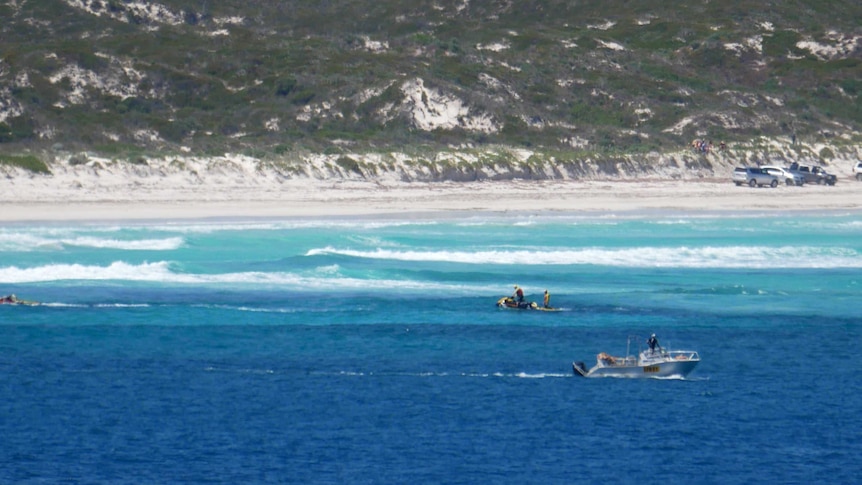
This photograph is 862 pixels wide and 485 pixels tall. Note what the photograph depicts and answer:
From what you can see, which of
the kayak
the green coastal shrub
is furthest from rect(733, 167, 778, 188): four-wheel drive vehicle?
the kayak

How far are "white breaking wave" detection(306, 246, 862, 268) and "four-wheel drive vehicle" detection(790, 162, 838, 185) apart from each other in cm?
2297

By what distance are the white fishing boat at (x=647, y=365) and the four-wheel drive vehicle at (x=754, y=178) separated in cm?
3987

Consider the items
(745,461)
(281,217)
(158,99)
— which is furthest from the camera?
(158,99)

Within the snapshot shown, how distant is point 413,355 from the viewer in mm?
29641

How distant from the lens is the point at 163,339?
31.0 m

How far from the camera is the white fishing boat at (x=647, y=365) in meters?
28.1

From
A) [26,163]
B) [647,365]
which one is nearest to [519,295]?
[647,365]

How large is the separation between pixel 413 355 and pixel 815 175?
44.0 m

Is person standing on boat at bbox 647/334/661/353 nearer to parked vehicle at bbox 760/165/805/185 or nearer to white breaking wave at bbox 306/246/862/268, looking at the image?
white breaking wave at bbox 306/246/862/268

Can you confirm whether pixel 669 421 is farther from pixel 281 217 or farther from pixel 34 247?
pixel 281 217

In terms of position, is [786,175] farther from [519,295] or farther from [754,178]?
[519,295]

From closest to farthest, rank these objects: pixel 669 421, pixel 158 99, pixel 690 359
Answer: pixel 669 421
pixel 690 359
pixel 158 99

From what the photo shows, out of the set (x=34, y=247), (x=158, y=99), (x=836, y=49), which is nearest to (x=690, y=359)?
(x=34, y=247)

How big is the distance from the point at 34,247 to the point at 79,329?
12458mm
